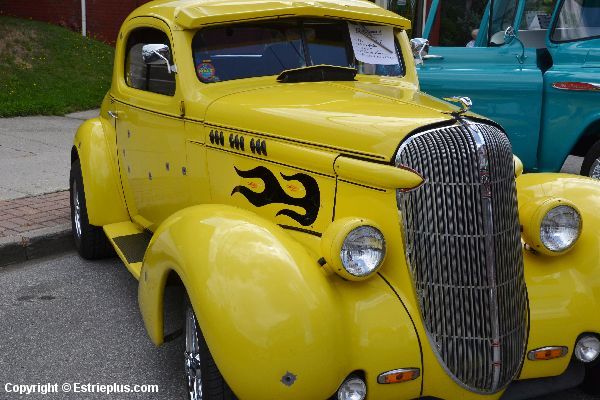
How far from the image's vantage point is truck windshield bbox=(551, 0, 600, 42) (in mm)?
6820

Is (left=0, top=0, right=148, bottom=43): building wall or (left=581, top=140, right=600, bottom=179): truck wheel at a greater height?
(left=0, top=0, right=148, bottom=43): building wall

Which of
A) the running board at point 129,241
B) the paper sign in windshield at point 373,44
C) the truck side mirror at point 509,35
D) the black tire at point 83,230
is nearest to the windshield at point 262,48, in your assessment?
the paper sign in windshield at point 373,44

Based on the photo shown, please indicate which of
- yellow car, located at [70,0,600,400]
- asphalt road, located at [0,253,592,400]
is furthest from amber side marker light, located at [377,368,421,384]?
asphalt road, located at [0,253,592,400]

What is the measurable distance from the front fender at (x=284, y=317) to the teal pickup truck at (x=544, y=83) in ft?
13.0

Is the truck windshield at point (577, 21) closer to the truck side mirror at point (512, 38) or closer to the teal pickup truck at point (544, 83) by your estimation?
the teal pickup truck at point (544, 83)

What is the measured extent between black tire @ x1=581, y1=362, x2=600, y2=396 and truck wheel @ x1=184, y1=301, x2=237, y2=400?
A: 166cm

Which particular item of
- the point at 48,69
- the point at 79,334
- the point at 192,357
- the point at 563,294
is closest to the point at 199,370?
the point at 192,357

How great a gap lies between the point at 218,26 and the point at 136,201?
1.40m

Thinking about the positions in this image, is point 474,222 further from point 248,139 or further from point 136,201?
point 136,201

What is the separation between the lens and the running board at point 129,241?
14.4ft

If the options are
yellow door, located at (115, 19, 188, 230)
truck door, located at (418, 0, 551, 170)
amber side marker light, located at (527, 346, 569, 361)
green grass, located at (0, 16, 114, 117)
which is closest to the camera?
amber side marker light, located at (527, 346, 569, 361)

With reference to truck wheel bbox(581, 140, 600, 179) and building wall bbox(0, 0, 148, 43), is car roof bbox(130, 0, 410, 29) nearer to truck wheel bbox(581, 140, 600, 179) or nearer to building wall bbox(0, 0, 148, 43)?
truck wheel bbox(581, 140, 600, 179)

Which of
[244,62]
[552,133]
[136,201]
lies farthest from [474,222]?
[552,133]

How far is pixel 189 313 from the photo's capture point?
3178mm
